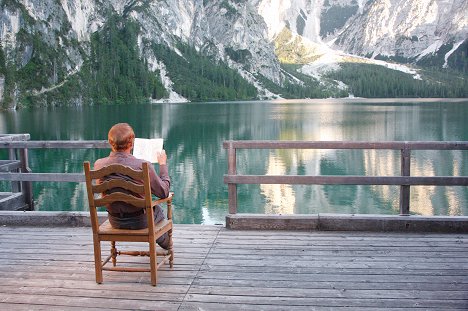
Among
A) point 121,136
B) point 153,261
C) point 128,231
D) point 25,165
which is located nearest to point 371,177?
point 153,261

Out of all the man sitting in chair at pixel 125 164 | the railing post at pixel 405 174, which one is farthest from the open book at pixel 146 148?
the railing post at pixel 405 174

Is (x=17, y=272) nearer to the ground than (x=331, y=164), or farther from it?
farther from it

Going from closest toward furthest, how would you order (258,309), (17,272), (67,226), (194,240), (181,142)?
(258,309), (17,272), (194,240), (67,226), (181,142)

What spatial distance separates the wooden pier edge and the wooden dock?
0.17m

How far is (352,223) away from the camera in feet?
27.8

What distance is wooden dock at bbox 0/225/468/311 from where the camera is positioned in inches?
221

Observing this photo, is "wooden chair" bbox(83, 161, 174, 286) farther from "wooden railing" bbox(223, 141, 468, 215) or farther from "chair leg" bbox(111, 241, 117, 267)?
"wooden railing" bbox(223, 141, 468, 215)

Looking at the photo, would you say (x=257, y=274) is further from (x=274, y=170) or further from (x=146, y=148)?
(x=274, y=170)

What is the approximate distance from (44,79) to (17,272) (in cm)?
18136

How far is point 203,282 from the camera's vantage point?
621 cm

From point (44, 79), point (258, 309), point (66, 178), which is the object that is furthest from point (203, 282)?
point (44, 79)

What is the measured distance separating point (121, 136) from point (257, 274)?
2314 millimetres

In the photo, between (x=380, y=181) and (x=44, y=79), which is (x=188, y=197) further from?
(x=44, y=79)

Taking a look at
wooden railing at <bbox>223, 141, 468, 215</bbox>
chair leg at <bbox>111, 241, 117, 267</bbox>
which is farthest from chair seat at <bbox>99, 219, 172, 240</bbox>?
wooden railing at <bbox>223, 141, 468, 215</bbox>
